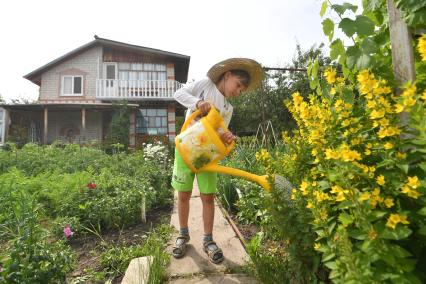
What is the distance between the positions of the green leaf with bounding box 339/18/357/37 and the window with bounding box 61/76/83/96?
1631 cm

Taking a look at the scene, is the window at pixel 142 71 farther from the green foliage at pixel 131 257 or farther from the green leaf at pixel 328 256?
the green leaf at pixel 328 256

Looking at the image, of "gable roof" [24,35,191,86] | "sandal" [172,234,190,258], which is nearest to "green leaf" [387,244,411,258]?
"sandal" [172,234,190,258]

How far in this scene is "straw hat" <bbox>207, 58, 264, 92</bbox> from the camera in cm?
206

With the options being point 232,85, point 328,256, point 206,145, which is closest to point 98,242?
point 206,145

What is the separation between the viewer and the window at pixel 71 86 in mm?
15391

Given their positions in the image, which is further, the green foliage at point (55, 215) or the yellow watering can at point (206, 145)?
the yellow watering can at point (206, 145)

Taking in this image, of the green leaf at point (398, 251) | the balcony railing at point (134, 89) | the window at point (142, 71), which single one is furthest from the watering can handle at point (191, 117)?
the window at point (142, 71)

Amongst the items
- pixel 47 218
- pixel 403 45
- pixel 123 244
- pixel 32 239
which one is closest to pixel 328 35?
pixel 403 45

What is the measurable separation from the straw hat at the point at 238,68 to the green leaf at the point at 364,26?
40.1 inches

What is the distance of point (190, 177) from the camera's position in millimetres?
2088

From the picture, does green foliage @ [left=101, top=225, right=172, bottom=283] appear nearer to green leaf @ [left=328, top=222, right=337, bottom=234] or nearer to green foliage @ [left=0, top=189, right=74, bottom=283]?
green foliage @ [left=0, top=189, right=74, bottom=283]

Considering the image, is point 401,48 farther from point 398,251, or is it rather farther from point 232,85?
point 232,85

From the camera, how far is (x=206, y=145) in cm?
172

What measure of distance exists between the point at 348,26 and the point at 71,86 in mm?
16714
